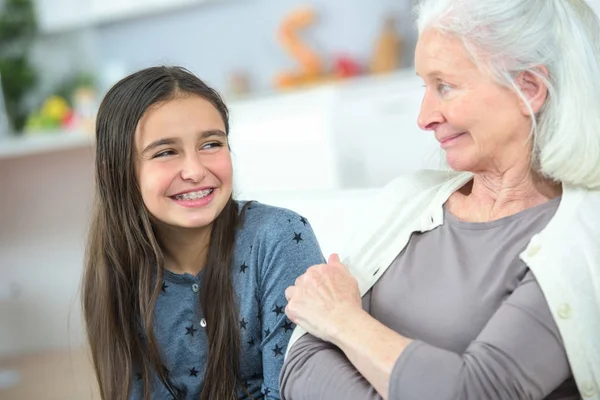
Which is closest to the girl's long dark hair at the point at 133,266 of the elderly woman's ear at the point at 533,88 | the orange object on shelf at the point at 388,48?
the elderly woman's ear at the point at 533,88

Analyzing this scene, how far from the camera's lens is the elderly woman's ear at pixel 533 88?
1.23 m

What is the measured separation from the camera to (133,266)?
160 cm

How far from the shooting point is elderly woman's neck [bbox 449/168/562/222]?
129cm

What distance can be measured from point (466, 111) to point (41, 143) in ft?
10.9

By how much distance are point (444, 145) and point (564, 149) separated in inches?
7.5

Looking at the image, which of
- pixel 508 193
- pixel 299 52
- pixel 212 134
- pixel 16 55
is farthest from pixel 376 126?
pixel 508 193

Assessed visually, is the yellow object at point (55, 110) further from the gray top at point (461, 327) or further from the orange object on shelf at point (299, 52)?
the gray top at point (461, 327)

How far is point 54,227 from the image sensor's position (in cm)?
434

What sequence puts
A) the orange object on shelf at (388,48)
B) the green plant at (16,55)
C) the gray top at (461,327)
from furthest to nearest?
the green plant at (16,55) → the orange object on shelf at (388,48) → the gray top at (461,327)

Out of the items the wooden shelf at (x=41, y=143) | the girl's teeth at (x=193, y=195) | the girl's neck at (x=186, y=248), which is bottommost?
the wooden shelf at (x=41, y=143)

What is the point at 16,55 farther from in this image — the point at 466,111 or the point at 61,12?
the point at 466,111

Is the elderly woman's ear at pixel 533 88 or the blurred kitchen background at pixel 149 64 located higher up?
the elderly woman's ear at pixel 533 88

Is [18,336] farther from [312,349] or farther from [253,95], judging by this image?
[312,349]

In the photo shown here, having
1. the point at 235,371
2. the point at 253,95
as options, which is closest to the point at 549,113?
the point at 235,371
